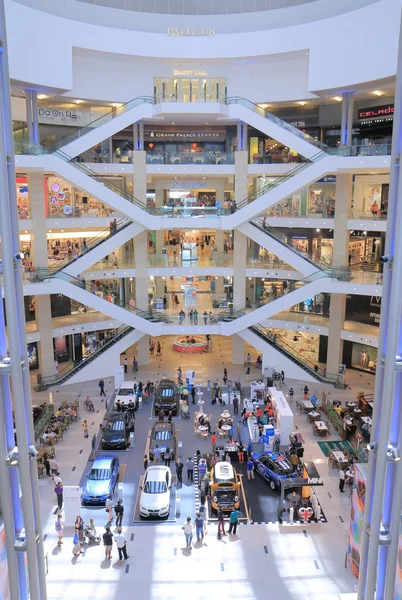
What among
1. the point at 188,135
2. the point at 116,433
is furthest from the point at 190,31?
the point at 116,433

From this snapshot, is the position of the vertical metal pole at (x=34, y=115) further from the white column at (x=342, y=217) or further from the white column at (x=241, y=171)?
the white column at (x=342, y=217)

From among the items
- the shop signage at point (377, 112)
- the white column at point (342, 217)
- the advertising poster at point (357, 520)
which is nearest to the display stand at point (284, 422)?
the advertising poster at point (357, 520)

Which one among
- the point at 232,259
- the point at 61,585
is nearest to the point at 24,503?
the point at 61,585

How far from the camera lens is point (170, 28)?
28.7 meters

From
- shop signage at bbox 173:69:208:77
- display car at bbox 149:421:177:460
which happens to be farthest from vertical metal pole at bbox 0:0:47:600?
shop signage at bbox 173:69:208:77

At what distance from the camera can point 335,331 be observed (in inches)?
1112

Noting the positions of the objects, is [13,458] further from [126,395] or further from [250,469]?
[126,395]

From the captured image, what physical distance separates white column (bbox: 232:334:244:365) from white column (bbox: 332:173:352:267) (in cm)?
632

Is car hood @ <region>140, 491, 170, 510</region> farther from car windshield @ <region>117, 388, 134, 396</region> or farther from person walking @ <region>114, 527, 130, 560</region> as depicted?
car windshield @ <region>117, 388, 134, 396</region>

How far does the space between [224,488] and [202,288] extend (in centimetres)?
1851

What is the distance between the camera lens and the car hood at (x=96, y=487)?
17438 mm

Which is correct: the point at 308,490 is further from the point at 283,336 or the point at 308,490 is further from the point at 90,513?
the point at 283,336

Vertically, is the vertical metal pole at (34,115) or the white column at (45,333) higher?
the vertical metal pole at (34,115)

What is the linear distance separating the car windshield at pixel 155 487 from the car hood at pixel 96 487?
1273 millimetres
